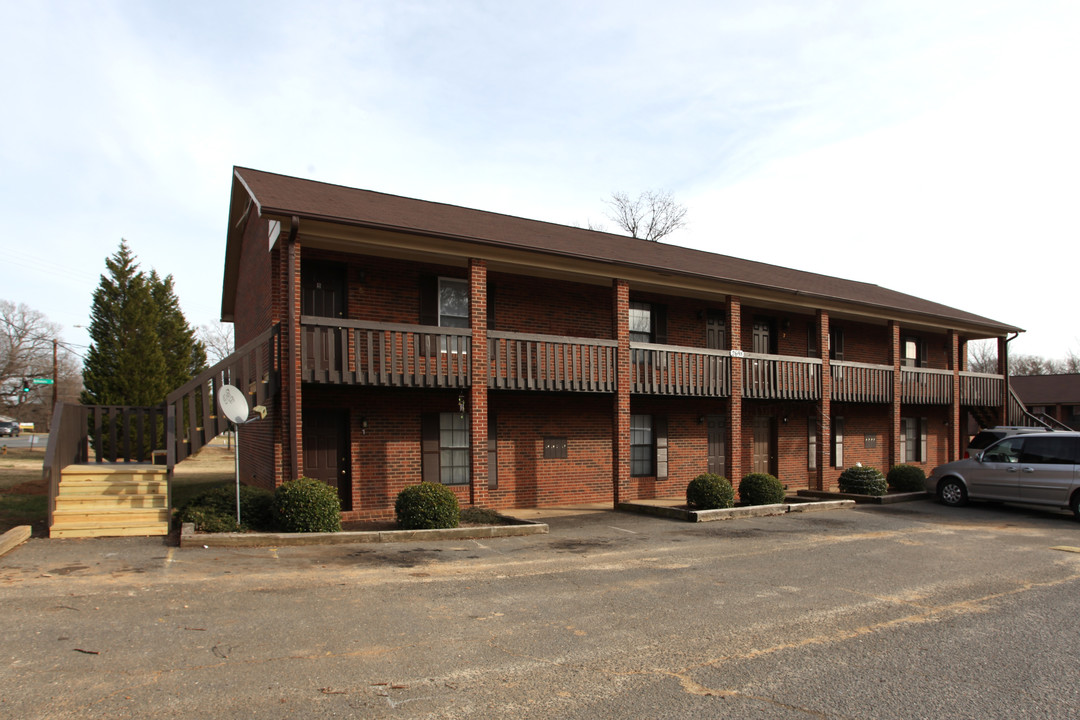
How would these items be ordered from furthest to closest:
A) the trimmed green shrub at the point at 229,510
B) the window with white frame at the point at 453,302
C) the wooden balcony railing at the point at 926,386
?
1. the wooden balcony railing at the point at 926,386
2. the window with white frame at the point at 453,302
3. the trimmed green shrub at the point at 229,510

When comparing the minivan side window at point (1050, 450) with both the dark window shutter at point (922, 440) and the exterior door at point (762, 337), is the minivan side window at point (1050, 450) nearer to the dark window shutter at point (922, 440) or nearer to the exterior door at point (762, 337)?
the exterior door at point (762, 337)

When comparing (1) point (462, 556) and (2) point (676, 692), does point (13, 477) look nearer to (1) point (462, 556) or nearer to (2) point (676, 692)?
(1) point (462, 556)

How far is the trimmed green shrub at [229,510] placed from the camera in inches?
399

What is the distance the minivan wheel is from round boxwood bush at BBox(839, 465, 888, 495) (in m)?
1.30

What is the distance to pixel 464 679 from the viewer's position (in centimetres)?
491

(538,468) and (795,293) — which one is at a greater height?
(795,293)

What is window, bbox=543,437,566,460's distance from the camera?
1576 centimetres

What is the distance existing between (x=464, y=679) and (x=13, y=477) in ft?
64.1

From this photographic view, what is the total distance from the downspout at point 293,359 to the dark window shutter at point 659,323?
9294 mm

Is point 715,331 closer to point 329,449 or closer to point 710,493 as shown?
point 710,493

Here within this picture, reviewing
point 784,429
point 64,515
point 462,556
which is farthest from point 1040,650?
point 784,429

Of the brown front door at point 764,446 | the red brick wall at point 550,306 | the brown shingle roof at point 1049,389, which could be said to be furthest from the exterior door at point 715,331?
the brown shingle roof at point 1049,389

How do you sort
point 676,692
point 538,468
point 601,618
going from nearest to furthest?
point 676,692 < point 601,618 < point 538,468

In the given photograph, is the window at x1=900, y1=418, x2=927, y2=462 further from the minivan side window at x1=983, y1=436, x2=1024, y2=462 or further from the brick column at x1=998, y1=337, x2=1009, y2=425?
the minivan side window at x1=983, y1=436, x2=1024, y2=462
